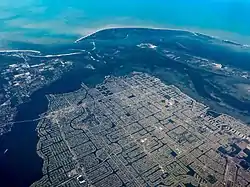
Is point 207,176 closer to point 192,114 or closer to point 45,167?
point 192,114

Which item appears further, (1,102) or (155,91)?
(155,91)

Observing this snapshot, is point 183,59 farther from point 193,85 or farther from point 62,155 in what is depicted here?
point 62,155

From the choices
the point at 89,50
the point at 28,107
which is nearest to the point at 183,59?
the point at 89,50

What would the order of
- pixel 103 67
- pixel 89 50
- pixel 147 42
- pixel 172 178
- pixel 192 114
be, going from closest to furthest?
pixel 172 178
pixel 192 114
pixel 103 67
pixel 89 50
pixel 147 42

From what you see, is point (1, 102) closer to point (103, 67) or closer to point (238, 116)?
point (103, 67)

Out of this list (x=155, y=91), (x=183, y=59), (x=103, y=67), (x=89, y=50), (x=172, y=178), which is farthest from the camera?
(x=89, y=50)

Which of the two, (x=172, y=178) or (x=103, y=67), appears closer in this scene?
(x=172, y=178)

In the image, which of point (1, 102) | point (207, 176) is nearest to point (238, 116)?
point (207, 176)

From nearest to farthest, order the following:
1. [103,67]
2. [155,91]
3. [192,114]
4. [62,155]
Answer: [62,155], [192,114], [155,91], [103,67]

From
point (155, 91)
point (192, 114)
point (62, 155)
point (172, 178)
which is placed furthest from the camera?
point (155, 91)
